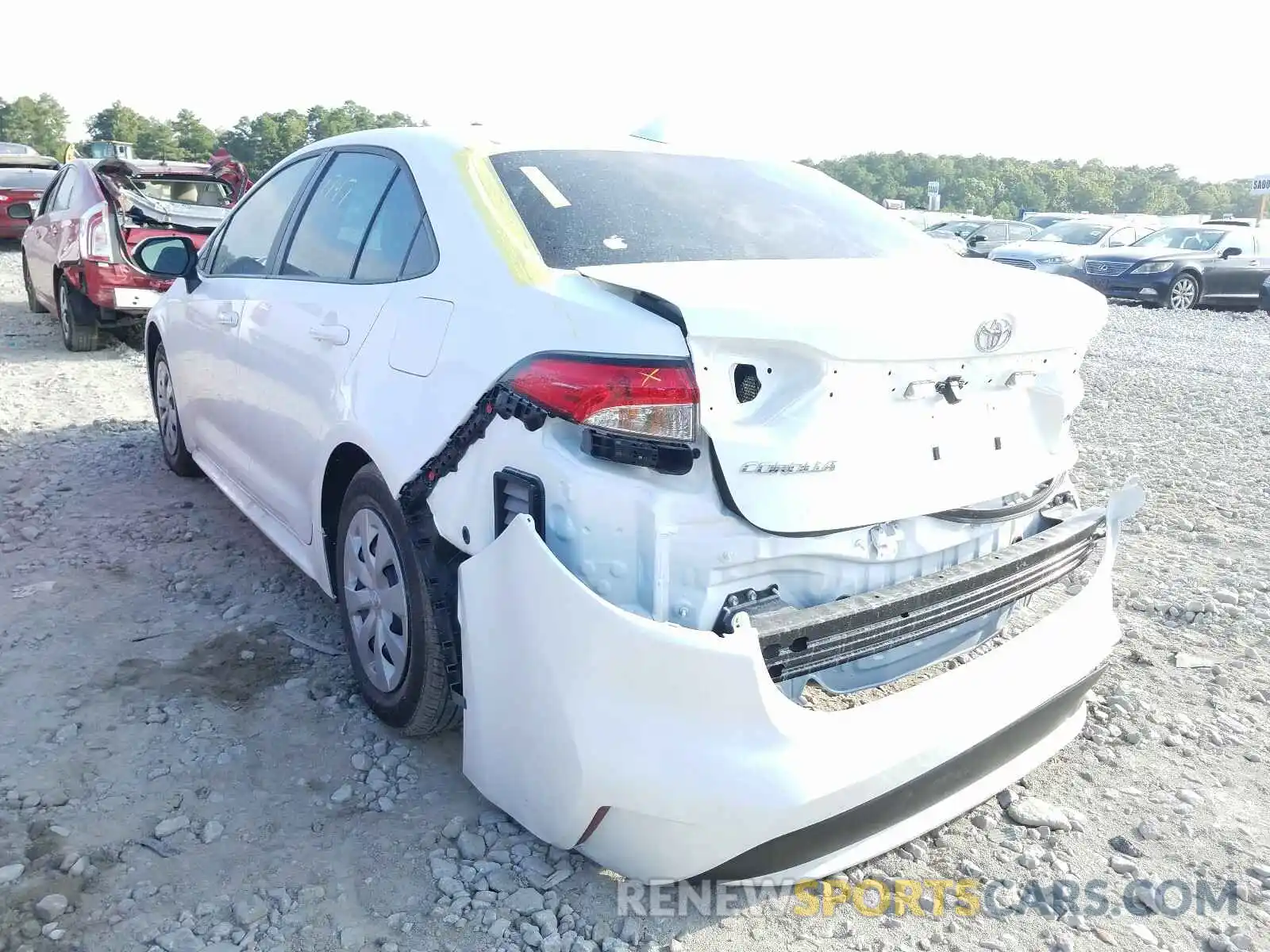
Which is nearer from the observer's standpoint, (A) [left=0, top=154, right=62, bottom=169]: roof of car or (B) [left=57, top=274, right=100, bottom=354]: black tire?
(B) [left=57, top=274, right=100, bottom=354]: black tire

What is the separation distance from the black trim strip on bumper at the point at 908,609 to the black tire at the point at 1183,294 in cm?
1401

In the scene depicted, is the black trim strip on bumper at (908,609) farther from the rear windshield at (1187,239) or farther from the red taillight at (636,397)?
the rear windshield at (1187,239)

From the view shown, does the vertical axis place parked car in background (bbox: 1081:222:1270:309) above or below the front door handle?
below

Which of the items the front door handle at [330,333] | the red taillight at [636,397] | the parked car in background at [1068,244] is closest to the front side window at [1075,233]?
the parked car in background at [1068,244]

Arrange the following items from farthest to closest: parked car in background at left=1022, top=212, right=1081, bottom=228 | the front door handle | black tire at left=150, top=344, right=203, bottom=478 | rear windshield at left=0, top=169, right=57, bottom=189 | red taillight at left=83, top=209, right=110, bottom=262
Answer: parked car in background at left=1022, top=212, right=1081, bottom=228, rear windshield at left=0, top=169, right=57, bottom=189, red taillight at left=83, top=209, right=110, bottom=262, black tire at left=150, top=344, right=203, bottom=478, the front door handle

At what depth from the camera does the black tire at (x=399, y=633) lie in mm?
2561

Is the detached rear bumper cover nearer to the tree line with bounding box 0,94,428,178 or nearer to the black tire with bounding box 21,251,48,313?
the black tire with bounding box 21,251,48,313

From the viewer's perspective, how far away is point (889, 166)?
5497 cm

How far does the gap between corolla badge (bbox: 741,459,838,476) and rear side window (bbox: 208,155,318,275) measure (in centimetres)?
234

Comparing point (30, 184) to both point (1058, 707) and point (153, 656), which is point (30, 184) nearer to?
point (153, 656)

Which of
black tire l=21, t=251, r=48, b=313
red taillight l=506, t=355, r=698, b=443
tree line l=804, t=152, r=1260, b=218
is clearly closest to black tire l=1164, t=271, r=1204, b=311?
black tire l=21, t=251, r=48, b=313

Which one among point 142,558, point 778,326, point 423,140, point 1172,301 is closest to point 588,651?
point 778,326

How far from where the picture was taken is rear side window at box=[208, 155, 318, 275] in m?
3.69

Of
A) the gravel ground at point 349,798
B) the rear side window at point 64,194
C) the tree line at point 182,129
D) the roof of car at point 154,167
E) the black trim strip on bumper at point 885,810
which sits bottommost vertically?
the gravel ground at point 349,798
